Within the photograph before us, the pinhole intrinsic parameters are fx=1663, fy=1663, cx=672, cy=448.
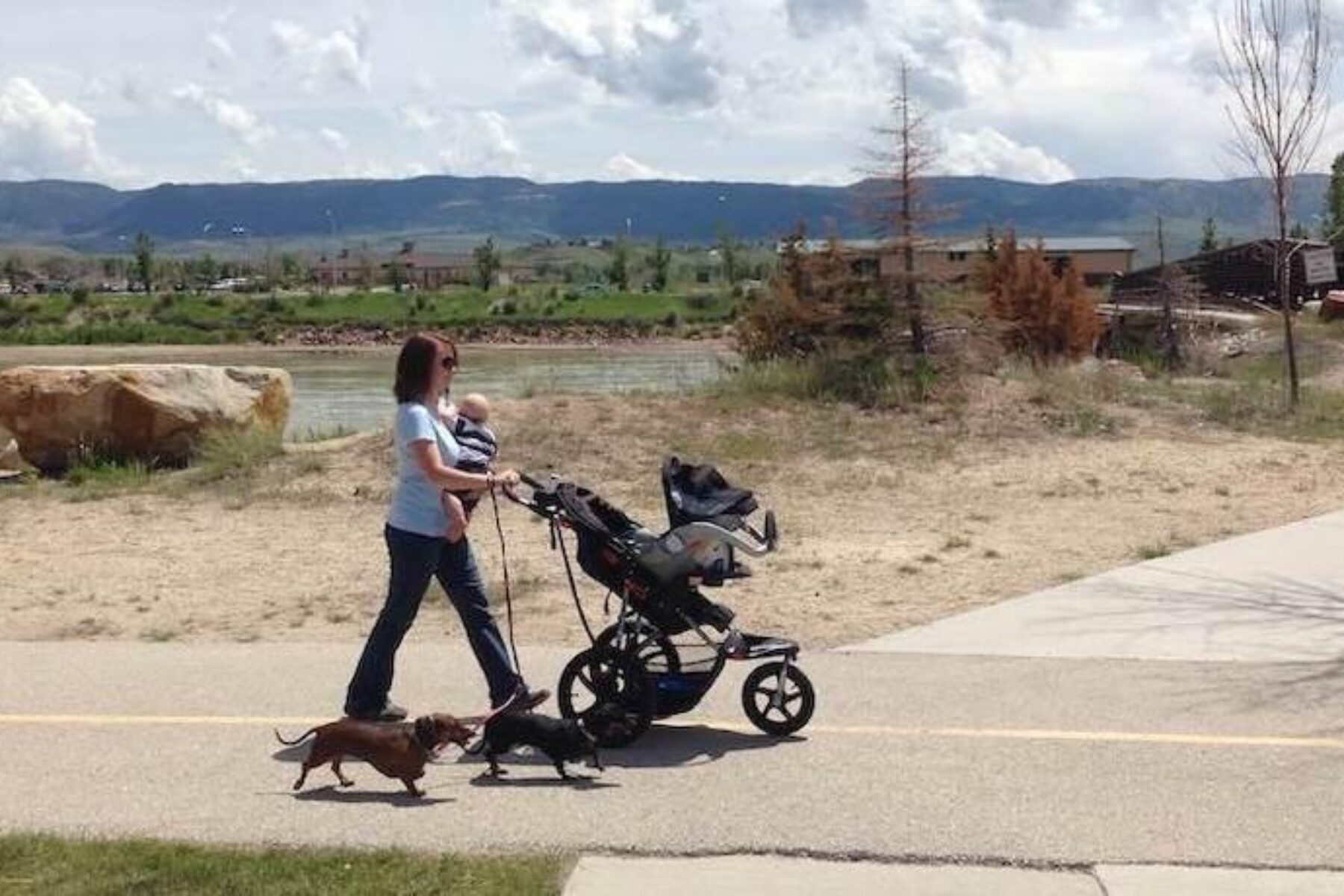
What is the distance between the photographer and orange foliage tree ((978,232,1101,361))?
2981cm

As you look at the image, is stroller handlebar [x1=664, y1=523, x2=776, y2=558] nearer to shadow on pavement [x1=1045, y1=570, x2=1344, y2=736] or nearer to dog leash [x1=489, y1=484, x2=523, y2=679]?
dog leash [x1=489, y1=484, x2=523, y2=679]

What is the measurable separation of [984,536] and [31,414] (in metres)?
9.96

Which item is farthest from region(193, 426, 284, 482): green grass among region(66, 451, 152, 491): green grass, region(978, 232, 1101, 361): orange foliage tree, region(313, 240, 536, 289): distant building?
region(313, 240, 536, 289): distant building

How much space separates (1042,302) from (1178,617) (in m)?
23.0

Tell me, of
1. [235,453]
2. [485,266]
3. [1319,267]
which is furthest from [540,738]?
[485,266]

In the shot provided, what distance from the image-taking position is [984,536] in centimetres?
1138

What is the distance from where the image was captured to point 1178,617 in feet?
27.8

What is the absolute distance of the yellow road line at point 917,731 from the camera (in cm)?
616

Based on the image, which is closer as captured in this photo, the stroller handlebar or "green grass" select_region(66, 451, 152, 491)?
the stroller handlebar

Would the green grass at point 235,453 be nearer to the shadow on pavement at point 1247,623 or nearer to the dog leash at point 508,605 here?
the dog leash at point 508,605

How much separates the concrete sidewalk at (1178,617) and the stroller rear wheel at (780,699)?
1.56 meters

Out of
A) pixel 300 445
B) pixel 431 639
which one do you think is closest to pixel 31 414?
pixel 300 445

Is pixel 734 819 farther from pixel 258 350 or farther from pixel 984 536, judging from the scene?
pixel 258 350

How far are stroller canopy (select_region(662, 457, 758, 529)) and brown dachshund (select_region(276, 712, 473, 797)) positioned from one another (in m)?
1.20
